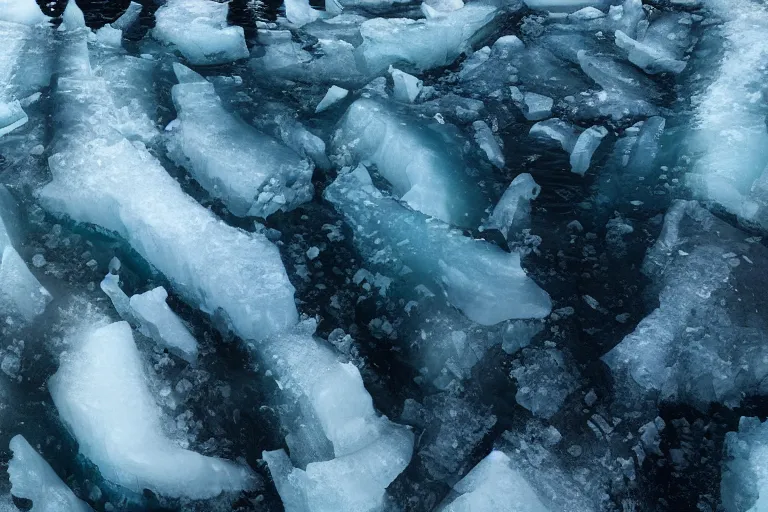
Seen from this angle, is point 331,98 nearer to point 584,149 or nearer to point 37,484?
point 584,149

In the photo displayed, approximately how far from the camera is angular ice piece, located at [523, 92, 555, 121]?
→ 2.36 m

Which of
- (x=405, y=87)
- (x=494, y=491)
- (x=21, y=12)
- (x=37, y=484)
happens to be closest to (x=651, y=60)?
(x=405, y=87)

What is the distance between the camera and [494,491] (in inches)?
50.5

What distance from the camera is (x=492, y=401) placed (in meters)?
1.48

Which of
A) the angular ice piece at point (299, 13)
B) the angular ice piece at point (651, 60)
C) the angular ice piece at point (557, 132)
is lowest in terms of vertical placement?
the angular ice piece at point (557, 132)

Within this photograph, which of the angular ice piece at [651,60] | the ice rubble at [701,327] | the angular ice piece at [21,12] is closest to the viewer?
the ice rubble at [701,327]

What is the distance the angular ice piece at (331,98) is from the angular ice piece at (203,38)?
539 millimetres

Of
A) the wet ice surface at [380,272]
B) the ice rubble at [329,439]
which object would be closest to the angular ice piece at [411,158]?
the wet ice surface at [380,272]

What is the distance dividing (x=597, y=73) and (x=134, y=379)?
2.15 meters

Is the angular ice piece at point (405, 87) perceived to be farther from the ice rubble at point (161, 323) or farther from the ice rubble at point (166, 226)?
the ice rubble at point (161, 323)

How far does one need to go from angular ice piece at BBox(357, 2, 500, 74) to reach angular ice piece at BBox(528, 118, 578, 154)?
59cm

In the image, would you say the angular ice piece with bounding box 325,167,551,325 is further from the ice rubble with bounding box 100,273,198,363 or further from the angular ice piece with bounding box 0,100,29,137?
the angular ice piece with bounding box 0,100,29,137

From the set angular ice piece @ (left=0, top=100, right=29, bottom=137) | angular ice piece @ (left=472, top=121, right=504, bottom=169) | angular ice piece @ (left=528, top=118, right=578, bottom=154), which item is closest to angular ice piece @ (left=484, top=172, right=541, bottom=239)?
angular ice piece @ (left=472, top=121, right=504, bottom=169)

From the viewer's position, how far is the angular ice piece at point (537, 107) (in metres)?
2.36
